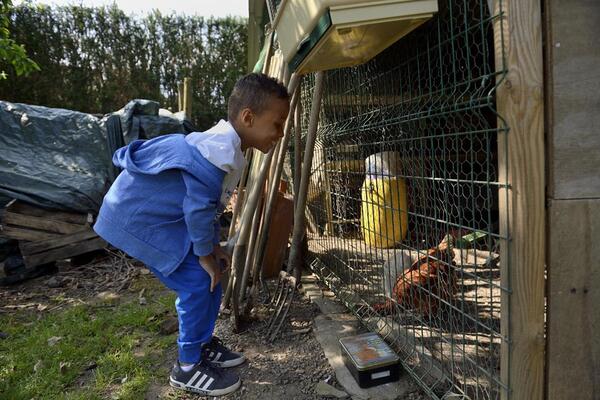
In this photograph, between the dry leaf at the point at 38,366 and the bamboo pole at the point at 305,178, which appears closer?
the dry leaf at the point at 38,366

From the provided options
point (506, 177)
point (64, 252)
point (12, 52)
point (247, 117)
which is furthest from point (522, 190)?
point (12, 52)

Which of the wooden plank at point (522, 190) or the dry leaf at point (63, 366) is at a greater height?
the wooden plank at point (522, 190)

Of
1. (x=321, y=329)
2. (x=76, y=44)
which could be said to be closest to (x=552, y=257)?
(x=321, y=329)

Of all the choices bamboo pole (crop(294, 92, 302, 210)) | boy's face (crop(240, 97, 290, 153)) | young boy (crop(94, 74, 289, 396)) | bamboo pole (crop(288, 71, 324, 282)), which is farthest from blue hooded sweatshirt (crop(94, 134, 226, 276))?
bamboo pole (crop(294, 92, 302, 210))

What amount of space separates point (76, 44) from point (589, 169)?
921cm

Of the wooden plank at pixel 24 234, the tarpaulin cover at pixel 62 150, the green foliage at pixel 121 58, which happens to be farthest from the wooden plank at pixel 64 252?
the green foliage at pixel 121 58

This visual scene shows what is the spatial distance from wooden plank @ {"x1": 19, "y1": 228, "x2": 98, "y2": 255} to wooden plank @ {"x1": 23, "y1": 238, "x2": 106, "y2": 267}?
1.4 inches

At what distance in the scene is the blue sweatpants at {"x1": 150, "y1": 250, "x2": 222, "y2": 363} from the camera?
6.76 feet

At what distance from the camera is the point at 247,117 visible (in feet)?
6.65

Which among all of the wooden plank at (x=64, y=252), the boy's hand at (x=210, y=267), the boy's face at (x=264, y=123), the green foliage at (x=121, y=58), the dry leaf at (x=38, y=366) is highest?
the green foliage at (x=121, y=58)

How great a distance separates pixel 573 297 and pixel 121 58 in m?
9.10

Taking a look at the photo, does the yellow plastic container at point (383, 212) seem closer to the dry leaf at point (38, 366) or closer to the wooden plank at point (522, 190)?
the wooden plank at point (522, 190)

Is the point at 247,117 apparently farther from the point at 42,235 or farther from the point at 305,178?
the point at 42,235

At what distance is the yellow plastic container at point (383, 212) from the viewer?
2212 millimetres
